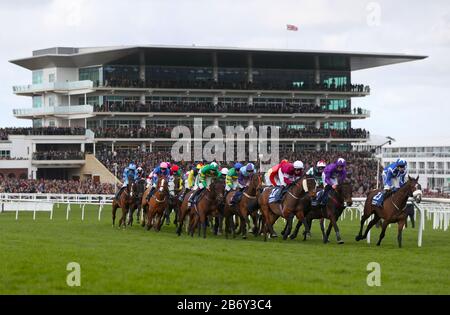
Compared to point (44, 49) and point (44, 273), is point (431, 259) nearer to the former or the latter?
point (44, 273)

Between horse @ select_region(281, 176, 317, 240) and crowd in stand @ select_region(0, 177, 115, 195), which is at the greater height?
horse @ select_region(281, 176, 317, 240)

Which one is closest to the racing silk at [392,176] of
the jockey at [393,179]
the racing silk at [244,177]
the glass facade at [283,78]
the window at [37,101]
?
the jockey at [393,179]

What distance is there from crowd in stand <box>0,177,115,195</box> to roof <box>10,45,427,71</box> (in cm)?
1456

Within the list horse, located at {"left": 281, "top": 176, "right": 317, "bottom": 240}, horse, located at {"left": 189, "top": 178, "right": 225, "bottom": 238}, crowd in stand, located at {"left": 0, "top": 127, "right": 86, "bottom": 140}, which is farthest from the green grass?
crowd in stand, located at {"left": 0, "top": 127, "right": 86, "bottom": 140}

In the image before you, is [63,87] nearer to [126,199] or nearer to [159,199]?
[126,199]

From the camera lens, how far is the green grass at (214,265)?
34.2 ft

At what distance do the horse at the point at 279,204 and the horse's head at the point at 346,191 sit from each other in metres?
0.72

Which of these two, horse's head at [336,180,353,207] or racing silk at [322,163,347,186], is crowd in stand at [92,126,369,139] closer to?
racing silk at [322,163,347,186]

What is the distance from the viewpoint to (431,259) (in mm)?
14078

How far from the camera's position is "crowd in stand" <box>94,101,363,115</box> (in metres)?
60.2

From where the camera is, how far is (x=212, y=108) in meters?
61.6

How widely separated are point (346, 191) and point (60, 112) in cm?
4830
